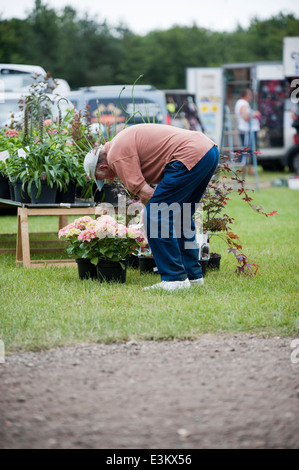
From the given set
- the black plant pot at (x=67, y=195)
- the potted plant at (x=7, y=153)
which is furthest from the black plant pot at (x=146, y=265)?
the potted plant at (x=7, y=153)

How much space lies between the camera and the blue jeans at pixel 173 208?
4.80 metres

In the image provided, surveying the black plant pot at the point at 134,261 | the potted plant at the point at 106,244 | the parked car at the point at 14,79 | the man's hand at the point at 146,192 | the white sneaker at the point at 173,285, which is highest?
the parked car at the point at 14,79

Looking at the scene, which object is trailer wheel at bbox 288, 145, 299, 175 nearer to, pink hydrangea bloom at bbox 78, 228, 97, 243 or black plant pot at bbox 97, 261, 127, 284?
black plant pot at bbox 97, 261, 127, 284

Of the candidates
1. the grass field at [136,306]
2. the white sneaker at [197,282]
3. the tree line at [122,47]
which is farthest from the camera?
the tree line at [122,47]

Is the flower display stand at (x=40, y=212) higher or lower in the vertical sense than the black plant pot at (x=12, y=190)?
lower

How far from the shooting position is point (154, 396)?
298 centimetres

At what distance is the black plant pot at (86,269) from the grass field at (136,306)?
0.34 ft

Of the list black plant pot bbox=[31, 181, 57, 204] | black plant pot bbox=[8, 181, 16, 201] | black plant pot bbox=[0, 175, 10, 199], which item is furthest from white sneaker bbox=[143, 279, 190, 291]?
black plant pot bbox=[0, 175, 10, 199]

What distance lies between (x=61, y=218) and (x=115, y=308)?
328 cm

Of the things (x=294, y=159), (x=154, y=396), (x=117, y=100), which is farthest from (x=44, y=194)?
(x=294, y=159)

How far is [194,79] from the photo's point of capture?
2145cm

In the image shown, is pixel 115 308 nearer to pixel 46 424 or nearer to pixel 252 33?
pixel 46 424

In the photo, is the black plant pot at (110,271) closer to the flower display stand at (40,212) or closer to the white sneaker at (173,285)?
the white sneaker at (173,285)

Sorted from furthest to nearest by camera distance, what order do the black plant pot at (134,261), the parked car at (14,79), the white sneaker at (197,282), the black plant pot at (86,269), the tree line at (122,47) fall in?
1. the tree line at (122,47)
2. the parked car at (14,79)
3. the black plant pot at (134,261)
4. the black plant pot at (86,269)
5. the white sneaker at (197,282)
